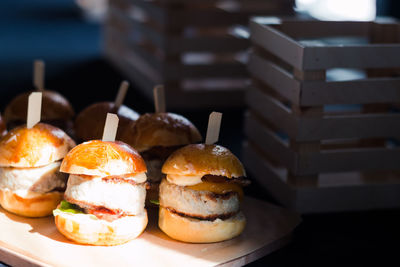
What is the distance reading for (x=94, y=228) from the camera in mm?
2672

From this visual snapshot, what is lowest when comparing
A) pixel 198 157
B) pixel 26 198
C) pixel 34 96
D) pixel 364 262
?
pixel 364 262

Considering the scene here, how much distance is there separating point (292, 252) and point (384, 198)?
747 millimetres

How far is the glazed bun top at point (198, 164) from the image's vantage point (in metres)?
2.72

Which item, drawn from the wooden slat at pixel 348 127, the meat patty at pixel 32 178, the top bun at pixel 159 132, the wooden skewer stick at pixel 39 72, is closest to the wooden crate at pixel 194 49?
the wooden skewer stick at pixel 39 72

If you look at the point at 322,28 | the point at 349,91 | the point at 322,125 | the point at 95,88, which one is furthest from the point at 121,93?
the point at 95,88

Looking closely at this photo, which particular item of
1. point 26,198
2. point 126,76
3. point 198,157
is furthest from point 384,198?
point 126,76

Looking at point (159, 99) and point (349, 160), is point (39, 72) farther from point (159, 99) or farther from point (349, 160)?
point (349, 160)

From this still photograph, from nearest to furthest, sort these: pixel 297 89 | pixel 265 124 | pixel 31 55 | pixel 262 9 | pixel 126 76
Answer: pixel 297 89
pixel 265 124
pixel 262 9
pixel 126 76
pixel 31 55

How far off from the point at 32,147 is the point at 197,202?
0.74 m

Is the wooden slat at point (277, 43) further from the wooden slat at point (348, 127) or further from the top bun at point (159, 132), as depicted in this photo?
the top bun at point (159, 132)

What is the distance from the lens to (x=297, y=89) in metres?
3.15

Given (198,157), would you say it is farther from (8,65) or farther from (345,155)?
(8,65)

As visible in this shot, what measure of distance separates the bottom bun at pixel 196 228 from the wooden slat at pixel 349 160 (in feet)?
1.90

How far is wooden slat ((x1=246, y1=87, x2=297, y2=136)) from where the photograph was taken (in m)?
3.28
